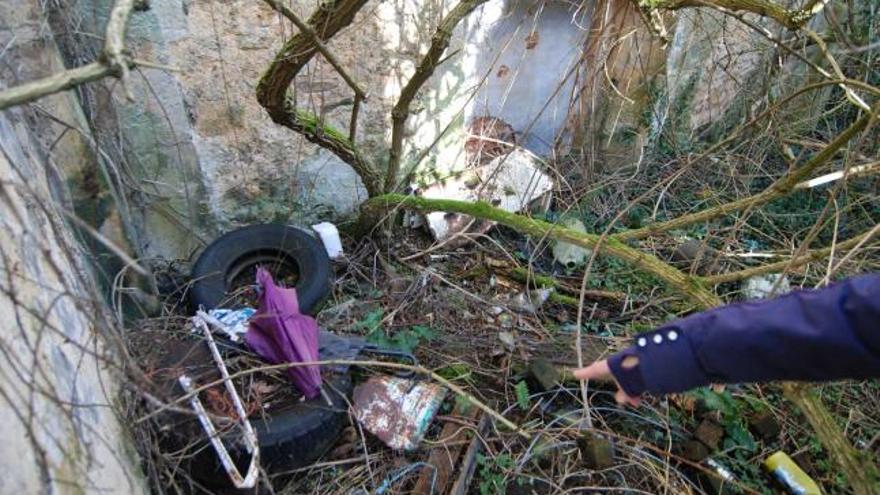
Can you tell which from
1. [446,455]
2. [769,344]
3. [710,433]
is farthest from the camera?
[710,433]

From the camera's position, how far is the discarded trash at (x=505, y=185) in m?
4.74

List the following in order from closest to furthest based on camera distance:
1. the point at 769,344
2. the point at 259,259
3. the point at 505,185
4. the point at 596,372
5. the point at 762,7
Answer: the point at 769,344, the point at 596,372, the point at 762,7, the point at 259,259, the point at 505,185

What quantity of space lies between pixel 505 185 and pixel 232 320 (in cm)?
261

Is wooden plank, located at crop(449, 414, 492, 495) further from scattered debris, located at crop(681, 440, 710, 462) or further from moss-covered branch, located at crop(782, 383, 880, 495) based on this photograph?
moss-covered branch, located at crop(782, 383, 880, 495)

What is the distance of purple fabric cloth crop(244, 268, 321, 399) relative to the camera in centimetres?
269

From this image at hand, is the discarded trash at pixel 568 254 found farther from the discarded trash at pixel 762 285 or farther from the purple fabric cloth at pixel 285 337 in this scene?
the purple fabric cloth at pixel 285 337

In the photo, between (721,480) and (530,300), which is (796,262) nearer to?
(721,480)

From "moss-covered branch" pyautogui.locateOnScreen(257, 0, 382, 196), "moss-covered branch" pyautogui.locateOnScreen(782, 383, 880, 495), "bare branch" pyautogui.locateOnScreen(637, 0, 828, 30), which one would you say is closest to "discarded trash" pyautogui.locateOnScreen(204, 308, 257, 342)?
"moss-covered branch" pyautogui.locateOnScreen(257, 0, 382, 196)

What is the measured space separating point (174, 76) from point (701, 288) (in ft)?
10.2

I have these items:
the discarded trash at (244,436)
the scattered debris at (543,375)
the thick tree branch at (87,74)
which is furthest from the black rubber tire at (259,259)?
the thick tree branch at (87,74)

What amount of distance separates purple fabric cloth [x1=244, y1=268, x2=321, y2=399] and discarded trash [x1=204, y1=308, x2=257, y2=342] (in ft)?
0.23

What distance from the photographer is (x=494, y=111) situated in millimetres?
5391

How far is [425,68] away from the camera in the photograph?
3.31 metres

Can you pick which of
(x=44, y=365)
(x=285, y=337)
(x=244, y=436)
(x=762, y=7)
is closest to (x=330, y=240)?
(x=285, y=337)
